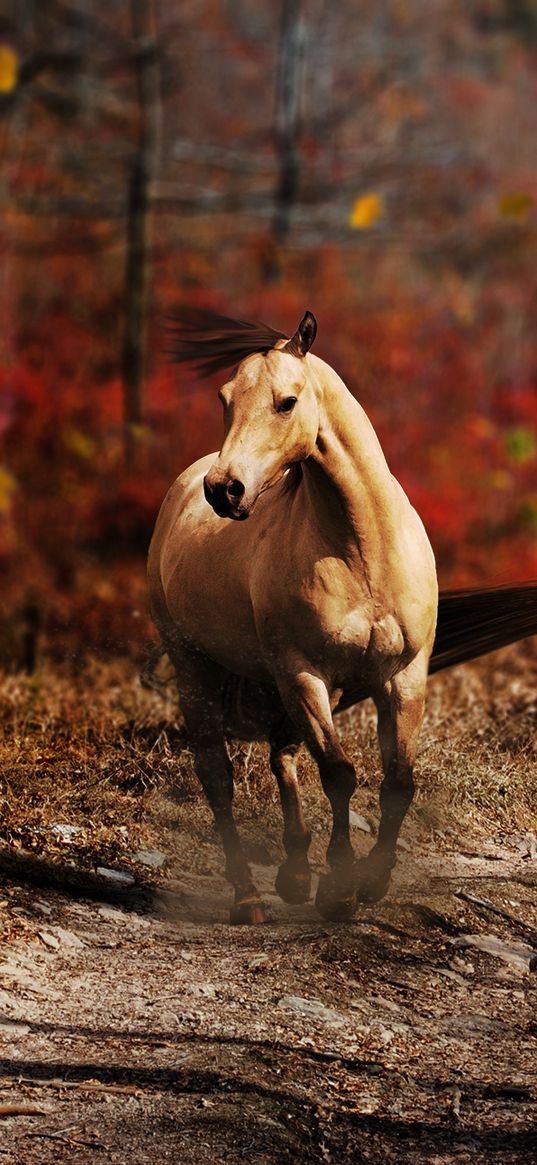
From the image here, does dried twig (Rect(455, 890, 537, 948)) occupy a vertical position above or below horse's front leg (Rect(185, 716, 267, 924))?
below

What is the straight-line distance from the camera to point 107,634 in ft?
28.0

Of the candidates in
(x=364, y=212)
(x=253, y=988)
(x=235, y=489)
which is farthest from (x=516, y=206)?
(x=253, y=988)

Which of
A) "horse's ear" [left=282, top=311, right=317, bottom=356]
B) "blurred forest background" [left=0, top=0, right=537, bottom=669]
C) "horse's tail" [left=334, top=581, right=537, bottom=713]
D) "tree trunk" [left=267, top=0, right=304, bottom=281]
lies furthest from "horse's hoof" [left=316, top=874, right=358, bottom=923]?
"tree trunk" [left=267, top=0, right=304, bottom=281]

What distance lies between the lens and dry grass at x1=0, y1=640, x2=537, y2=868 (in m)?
5.27

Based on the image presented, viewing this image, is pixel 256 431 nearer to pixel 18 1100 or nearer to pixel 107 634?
pixel 18 1100

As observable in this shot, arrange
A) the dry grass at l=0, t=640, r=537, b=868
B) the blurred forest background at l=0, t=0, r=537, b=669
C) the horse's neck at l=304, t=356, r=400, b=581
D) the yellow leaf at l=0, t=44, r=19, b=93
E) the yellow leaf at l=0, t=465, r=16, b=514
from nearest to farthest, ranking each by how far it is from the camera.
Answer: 1. the horse's neck at l=304, t=356, r=400, b=581
2. the dry grass at l=0, t=640, r=537, b=868
3. the blurred forest background at l=0, t=0, r=537, b=669
4. the yellow leaf at l=0, t=465, r=16, b=514
5. the yellow leaf at l=0, t=44, r=19, b=93

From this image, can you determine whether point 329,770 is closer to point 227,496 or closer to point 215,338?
point 227,496

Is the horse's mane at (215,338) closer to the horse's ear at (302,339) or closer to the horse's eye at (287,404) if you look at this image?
the horse's ear at (302,339)

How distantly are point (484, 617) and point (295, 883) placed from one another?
4.93 feet

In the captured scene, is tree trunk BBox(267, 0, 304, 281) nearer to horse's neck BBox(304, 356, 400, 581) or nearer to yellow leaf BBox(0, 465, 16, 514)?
yellow leaf BBox(0, 465, 16, 514)

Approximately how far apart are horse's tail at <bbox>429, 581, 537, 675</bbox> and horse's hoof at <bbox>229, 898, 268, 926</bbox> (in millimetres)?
1424

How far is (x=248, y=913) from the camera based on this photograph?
15.2ft

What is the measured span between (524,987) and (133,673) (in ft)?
13.0


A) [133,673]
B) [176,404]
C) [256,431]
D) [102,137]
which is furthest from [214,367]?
[102,137]
